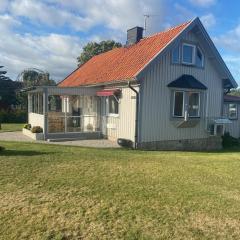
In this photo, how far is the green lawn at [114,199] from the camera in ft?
20.6

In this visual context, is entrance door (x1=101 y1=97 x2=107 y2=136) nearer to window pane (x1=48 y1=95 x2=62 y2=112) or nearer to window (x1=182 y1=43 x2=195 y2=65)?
window (x1=182 y1=43 x2=195 y2=65)

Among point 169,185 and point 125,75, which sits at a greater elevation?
point 125,75

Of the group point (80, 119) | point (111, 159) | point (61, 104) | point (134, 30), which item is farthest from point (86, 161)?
point (61, 104)

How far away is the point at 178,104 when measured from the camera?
1762cm

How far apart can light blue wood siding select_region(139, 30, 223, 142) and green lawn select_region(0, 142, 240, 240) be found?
523 cm

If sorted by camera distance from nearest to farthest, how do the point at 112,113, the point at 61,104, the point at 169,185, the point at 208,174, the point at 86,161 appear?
1. the point at 169,185
2. the point at 208,174
3. the point at 86,161
4. the point at 112,113
5. the point at 61,104

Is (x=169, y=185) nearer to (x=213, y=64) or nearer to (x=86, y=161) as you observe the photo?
(x=86, y=161)

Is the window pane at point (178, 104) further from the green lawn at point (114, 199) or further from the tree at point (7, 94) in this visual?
the tree at point (7, 94)

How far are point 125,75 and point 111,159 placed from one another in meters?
6.18

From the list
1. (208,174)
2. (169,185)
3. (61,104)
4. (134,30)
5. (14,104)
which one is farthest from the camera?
(14,104)

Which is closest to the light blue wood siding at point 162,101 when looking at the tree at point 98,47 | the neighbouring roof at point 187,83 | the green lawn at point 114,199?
the neighbouring roof at point 187,83

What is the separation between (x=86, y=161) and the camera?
447 inches

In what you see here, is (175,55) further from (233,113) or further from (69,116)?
Result: (233,113)

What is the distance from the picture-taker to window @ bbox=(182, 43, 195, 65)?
58.6ft
